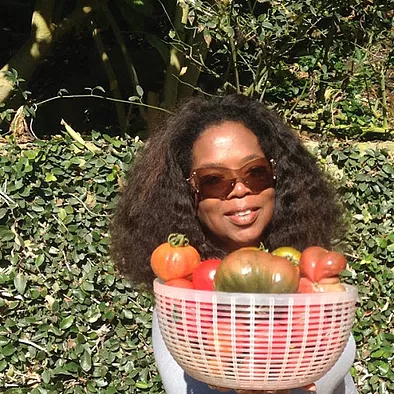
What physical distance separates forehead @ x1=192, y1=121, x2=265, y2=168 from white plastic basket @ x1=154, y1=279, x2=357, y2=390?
0.49m

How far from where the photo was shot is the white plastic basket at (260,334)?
Result: 1.34 meters

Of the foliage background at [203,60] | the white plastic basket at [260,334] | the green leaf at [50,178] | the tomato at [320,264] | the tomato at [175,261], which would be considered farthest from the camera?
the foliage background at [203,60]

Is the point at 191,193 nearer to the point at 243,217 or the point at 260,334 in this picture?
the point at 243,217

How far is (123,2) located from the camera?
151 inches

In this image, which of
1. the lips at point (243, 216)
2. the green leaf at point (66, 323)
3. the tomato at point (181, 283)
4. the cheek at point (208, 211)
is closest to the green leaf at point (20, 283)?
the green leaf at point (66, 323)

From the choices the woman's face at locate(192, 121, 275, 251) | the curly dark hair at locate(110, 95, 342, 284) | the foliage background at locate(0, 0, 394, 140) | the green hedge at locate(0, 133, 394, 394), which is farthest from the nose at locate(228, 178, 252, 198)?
the foliage background at locate(0, 0, 394, 140)

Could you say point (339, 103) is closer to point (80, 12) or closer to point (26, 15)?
point (80, 12)

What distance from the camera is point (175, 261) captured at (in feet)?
5.16

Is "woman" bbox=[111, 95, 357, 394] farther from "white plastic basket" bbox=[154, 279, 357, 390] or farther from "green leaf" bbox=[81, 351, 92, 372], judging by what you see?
"green leaf" bbox=[81, 351, 92, 372]

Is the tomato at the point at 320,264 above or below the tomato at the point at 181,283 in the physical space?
above

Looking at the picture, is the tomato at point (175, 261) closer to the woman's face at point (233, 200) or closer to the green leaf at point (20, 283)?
the woman's face at point (233, 200)

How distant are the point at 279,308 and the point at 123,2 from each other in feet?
9.30

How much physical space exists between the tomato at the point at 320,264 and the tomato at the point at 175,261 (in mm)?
242

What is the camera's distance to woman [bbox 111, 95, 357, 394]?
5.92 feet
